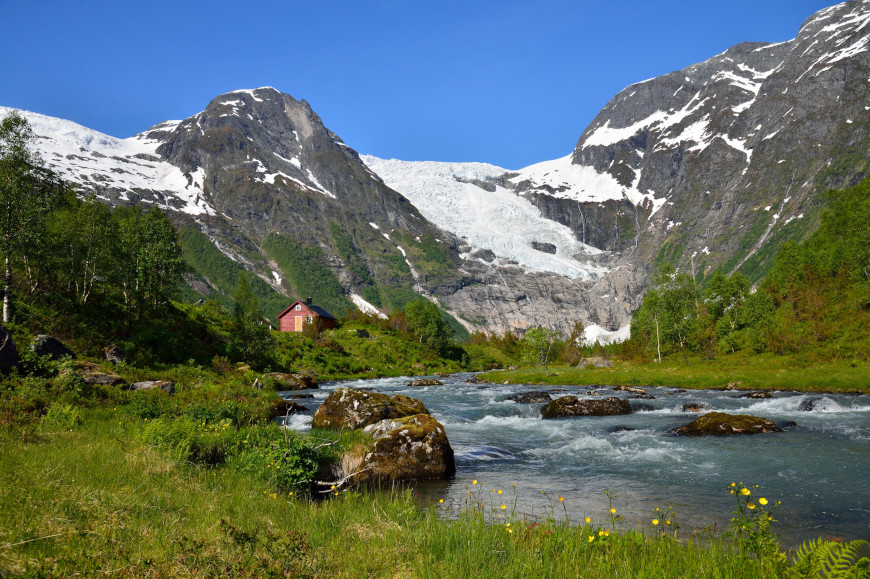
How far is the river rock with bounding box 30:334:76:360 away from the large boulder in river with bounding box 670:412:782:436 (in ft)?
100.0

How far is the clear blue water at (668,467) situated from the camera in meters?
10.8

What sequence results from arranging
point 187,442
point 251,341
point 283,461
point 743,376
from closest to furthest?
point 283,461, point 187,442, point 743,376, point 251,341

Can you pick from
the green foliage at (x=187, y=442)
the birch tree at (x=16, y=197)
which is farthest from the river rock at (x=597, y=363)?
the green foliage at (x=187, y=442)

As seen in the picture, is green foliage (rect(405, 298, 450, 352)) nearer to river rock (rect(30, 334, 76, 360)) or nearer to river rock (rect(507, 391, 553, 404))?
river rock (rect(507, 391, 553, 404))

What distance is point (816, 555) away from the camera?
4.70 metres

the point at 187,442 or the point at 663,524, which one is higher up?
→ the point at 663,524

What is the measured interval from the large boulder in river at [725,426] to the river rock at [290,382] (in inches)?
1389

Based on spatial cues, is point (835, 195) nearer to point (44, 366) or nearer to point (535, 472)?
point (535, 472)

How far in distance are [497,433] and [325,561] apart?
19.9 meters

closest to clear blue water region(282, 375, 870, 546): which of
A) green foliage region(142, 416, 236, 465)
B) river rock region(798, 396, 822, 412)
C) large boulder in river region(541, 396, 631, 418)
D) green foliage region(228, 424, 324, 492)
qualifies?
river rock region(798, 396, 822, 412)

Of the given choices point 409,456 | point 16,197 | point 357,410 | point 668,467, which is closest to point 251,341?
point 16,197

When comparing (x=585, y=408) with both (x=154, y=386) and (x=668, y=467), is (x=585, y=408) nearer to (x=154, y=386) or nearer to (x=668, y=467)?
(x=668, y=467)

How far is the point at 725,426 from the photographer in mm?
21469

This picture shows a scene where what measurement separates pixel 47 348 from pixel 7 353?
10.1 feet
